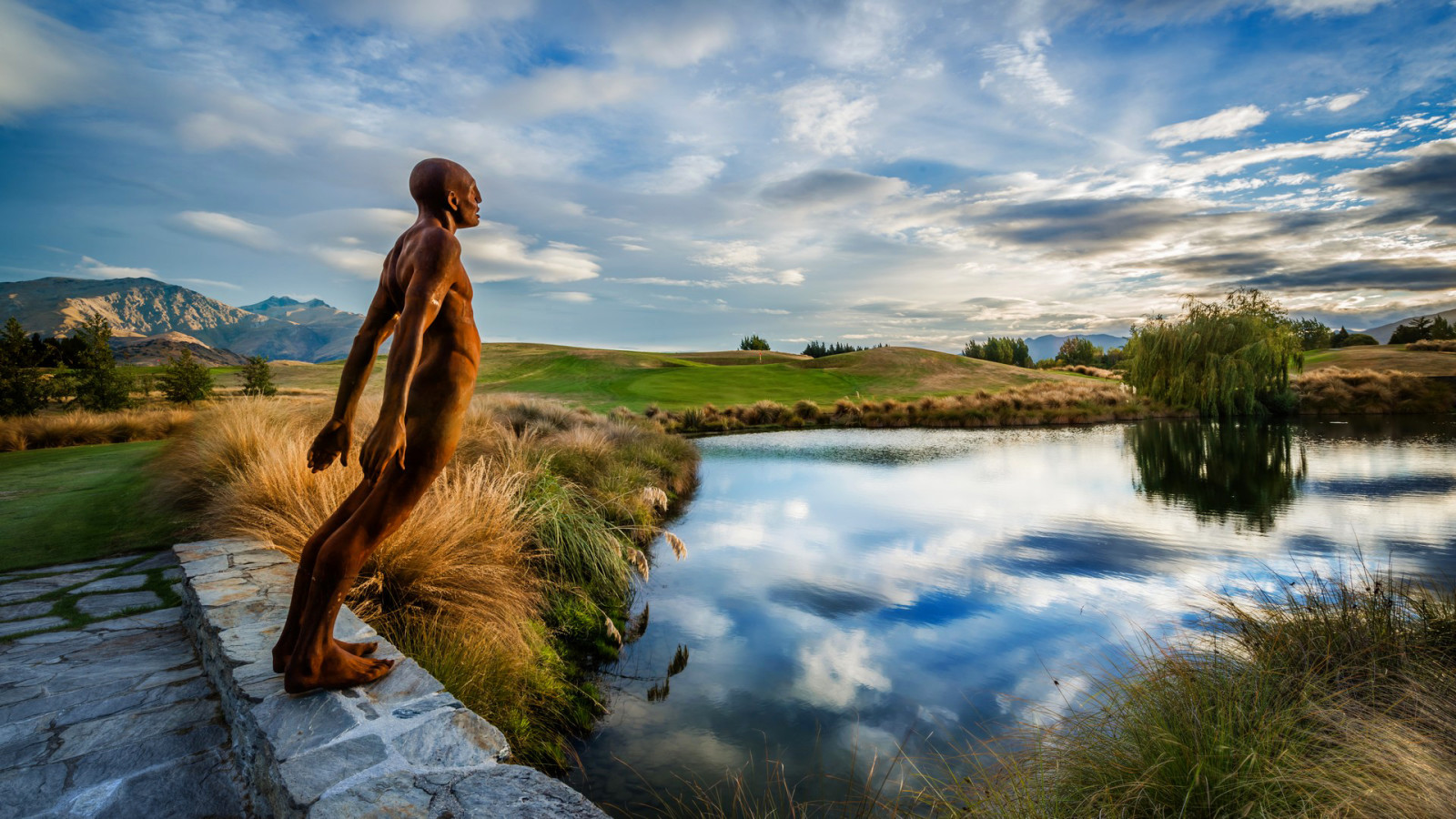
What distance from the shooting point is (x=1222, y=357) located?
62.2 ft

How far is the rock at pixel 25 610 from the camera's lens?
3.18 m

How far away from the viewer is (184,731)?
2.16 m

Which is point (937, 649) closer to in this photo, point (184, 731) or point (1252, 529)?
point (184, 731)

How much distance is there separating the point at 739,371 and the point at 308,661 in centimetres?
3989

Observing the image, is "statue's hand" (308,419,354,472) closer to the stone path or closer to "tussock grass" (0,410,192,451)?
the stone path

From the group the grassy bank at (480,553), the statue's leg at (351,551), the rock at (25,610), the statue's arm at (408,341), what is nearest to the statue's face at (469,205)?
the statue's arm at (408,341)

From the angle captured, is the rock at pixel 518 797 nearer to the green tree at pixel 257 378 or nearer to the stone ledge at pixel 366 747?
the stone ledge at pixel 366 747

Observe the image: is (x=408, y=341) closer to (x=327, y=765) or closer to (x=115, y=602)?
(x=327, y=765)

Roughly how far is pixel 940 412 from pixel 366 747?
23.7 metres

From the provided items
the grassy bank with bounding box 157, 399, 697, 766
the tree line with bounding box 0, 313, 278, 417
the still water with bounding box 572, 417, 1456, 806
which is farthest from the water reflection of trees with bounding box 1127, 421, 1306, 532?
the tree line with bounding box 0, 313, 278, 417

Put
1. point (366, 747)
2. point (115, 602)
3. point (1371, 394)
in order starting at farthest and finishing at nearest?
point (1371, 394) < point (115, 602) < point (366, 747)

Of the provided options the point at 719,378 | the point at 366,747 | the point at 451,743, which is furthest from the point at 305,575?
the point at 719,378

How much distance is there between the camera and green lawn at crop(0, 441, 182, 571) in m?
4.38

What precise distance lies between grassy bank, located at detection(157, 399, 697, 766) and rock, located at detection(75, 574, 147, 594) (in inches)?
21.5
